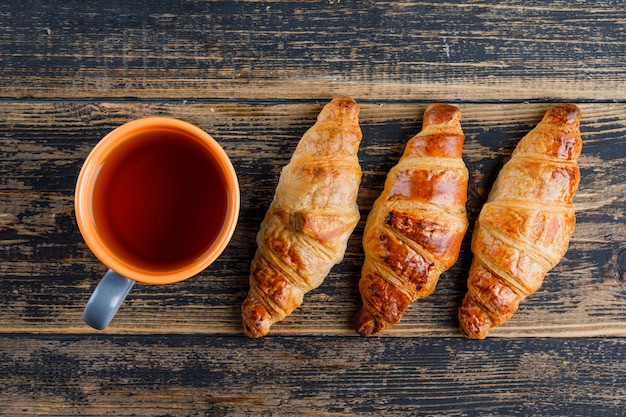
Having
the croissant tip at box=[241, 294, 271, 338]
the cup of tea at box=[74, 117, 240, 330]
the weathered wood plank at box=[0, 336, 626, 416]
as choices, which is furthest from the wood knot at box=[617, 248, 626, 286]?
the cup of tea at box=[74, 117, 240, 330]

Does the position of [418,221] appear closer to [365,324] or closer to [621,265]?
[365,324]

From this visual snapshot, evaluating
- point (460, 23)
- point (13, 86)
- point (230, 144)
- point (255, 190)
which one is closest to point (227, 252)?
point (255, 190)

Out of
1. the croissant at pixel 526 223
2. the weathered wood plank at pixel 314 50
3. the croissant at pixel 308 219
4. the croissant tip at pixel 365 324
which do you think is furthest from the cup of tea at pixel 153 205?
the croissant at pixel 526 223

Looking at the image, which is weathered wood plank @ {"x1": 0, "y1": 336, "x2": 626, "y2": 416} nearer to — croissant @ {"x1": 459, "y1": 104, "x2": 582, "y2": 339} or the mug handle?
croissant @ {"x1": 459, "y1": 104, "x2": 582, "y2": 339}

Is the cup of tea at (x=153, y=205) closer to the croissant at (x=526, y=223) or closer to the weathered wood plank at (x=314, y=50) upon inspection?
the weathered wood plank at (x=314, y=50)

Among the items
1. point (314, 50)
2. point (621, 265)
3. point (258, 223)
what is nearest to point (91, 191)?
point (258, 223)

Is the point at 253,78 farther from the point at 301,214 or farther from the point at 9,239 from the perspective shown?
the point at 9,239
